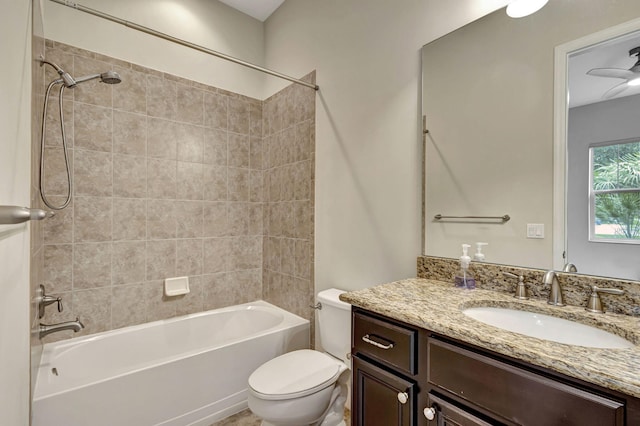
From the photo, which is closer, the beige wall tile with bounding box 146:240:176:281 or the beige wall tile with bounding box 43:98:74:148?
the beige wall tile with bounding box 43:98:74:148

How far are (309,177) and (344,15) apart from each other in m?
1.11

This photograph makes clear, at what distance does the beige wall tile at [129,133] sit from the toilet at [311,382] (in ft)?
5.57

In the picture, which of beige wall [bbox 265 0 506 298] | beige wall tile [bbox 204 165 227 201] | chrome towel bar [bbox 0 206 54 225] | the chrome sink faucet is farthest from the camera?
beige wall tile [bbox 204 165 227 201]

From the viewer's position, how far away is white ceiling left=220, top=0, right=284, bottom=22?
2.59 meters

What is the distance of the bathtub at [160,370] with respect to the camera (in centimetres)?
146

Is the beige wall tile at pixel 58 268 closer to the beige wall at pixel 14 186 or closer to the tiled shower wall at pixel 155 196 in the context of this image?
the tiled shower wall at pixel 155 196

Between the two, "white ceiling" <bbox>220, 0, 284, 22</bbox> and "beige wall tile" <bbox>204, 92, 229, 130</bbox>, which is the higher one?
"white ceiling" <bbox>220, 0, 284, 22</bbox>

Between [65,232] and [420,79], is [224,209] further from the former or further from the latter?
[420,79]

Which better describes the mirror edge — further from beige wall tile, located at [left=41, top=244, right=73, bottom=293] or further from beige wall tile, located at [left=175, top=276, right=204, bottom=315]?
beige wall tile, located at [left=41, top=244, right=73, bottom=293]

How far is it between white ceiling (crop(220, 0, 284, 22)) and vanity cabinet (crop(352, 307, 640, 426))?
2.69m

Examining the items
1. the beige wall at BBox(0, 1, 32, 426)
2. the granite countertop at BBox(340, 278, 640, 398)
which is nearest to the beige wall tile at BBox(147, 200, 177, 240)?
the beige wall at BBox(0, 1, 32, 426)

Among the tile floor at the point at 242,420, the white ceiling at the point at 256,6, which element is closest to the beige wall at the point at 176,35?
the white ceiling at the point at 256,6

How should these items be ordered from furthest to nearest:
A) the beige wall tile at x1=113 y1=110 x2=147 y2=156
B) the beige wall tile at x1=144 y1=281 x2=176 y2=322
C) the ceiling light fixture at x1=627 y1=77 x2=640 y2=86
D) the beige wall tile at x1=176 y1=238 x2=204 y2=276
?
the beige wall tile at x1=176 y1=238 x2=204 y2=276 → the beige wall tile at x1=144 y1=281 x2=176 y2=322 → the beige wall tile at x1=113 y1=110 x2=147 y2=156 → the ceiling light fixture at x1=627 y1=77 x2=640 y2=86

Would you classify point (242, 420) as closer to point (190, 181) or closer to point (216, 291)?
point (216, 291)
